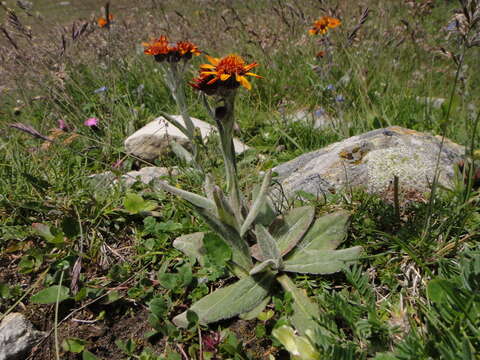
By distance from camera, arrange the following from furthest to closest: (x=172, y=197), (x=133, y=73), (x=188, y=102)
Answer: (x=133, y=73)
(x=188, y=102)
(x=172, y=197)

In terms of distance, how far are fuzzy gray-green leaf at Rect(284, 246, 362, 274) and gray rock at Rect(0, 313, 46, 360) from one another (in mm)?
1212

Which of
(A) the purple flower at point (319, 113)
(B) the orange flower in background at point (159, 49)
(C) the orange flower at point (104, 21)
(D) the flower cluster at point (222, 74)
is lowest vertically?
(A) the purple flower at point (319, 113)

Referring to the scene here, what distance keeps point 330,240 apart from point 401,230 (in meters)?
0.33

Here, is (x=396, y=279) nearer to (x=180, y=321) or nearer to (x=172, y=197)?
(x=180, y=321)

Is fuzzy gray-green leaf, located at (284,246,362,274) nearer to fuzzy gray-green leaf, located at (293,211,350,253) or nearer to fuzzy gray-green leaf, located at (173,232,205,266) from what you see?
fuzzy gray-green leaf, located at (293,211,350,253)

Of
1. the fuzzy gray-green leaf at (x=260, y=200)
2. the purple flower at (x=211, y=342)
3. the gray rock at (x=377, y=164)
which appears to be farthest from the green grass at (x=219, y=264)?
the fuzzy gray-green leaf at (x=260, y=200)

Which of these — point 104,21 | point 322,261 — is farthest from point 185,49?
point 104,21

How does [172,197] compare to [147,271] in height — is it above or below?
above

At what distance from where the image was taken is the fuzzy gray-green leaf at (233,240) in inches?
57.2

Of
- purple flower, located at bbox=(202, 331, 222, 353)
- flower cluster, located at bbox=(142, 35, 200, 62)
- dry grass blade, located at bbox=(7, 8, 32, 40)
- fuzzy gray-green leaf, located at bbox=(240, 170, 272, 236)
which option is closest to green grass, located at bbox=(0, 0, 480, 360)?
purple flower, located at bbox=(202, 331, 222, 353)

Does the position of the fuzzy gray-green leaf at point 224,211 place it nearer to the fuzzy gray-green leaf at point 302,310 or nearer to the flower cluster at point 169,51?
the fuzzy gray-green leaf at point 302,310

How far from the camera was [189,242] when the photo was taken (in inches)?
65.3

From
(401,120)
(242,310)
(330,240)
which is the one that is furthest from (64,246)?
(401,120)

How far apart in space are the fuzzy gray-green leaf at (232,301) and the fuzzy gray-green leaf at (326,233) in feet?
0.88
